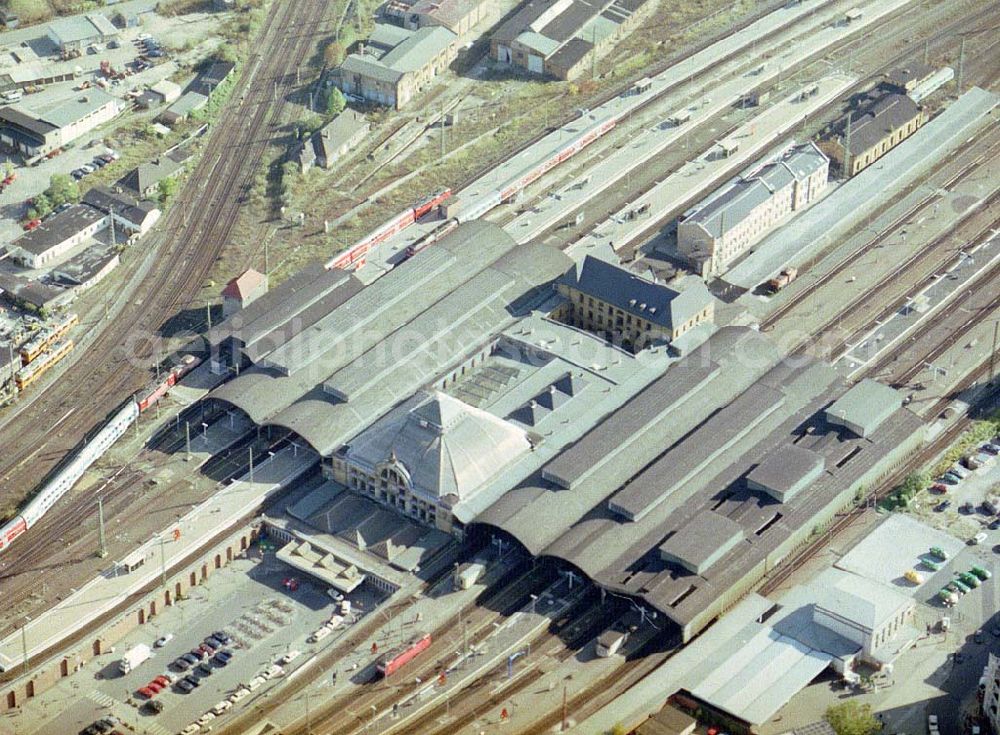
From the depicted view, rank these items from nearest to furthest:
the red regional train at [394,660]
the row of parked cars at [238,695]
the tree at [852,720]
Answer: the tree at [852,720] → the row of parked cars at [238,695] → the red regional train at [394,660]

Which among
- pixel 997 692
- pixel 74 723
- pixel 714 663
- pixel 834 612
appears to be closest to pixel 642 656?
pixel 714 663

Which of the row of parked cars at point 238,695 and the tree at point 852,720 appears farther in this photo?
the row of parked cars at point 238,695

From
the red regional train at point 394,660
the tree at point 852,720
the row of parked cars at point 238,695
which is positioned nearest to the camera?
the tree at point 852,720

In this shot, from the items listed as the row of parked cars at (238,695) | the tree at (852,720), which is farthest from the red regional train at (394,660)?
the tree at (852,720)

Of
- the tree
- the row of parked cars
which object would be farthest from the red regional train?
the tree

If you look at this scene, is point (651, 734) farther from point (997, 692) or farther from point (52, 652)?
point (52, 652)

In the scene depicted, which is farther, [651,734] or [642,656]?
[642,656]

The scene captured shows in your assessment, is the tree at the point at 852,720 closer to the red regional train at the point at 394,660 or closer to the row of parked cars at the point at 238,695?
the red regional train at the point at 394,660

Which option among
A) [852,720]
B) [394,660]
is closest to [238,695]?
[394,660]
